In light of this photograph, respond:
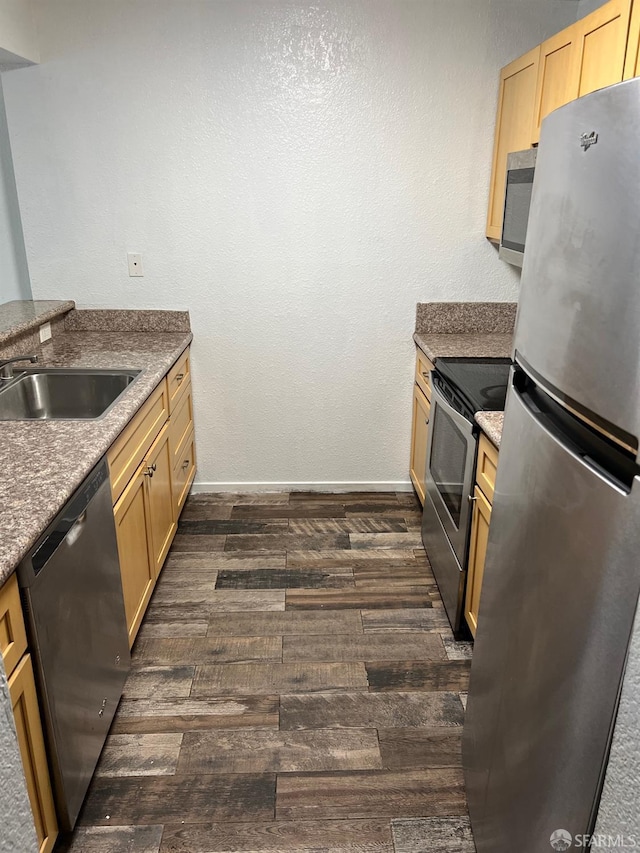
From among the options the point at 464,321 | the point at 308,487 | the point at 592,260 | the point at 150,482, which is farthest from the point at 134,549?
the point at 464,321

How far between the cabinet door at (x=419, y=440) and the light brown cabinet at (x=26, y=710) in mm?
2100

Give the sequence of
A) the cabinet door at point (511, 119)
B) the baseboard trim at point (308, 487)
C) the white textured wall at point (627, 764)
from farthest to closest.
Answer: the baseboard trim at point (308, 487) < the cabinet door at point (511, 119) < the white textured wall at point (627, 764)

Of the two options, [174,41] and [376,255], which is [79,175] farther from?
[376,255]

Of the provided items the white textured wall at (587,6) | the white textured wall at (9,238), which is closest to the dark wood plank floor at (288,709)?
the white textured wall at (9,238)

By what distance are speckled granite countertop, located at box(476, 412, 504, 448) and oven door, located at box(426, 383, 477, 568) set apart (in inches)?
3.5

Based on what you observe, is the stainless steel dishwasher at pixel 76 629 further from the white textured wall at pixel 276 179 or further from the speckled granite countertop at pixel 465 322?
the speckled granite countertop at pixel 465 322

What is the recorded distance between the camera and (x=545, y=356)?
46.6 inches

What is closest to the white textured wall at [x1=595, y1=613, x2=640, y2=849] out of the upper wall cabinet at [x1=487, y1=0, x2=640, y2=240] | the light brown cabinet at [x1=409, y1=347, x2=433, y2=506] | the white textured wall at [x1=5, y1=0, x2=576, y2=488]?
the upper wall cabinet at [x1=487, y1=0, x2=640, y2=240]

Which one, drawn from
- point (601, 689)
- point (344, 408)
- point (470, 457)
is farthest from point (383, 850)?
point (344, 408)

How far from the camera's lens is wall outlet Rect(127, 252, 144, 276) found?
326 cm

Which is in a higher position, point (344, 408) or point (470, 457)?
point (470, 457)

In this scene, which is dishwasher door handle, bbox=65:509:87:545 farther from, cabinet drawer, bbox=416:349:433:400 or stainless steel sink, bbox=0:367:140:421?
cabinet drawer, bbox=416:349:433:400

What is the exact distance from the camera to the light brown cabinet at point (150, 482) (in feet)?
6.96

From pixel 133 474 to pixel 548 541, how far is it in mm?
1502
